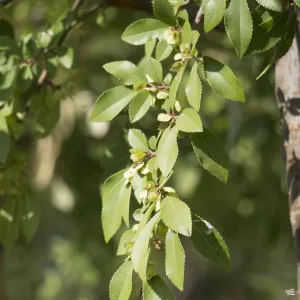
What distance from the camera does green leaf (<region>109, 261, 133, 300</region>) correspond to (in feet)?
3.31

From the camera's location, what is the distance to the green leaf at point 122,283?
1.01 meters

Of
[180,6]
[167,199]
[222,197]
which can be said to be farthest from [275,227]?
[167,199]

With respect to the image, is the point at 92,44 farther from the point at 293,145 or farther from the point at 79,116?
the point at 293,145

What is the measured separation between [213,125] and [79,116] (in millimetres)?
518

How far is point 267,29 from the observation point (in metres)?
1.06

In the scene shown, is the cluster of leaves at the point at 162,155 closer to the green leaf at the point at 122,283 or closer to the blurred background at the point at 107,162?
the green leaf at the point at 122,283

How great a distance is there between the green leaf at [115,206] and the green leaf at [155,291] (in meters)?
0.13

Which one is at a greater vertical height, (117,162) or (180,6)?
(180,6)

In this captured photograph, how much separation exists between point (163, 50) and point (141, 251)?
348 millimetres

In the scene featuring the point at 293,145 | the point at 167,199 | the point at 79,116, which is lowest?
the point at 79,116

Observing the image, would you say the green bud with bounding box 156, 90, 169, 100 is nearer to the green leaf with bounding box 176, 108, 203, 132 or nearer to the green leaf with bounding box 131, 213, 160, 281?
the green leaf with bounding box 176, 108, 203, 132

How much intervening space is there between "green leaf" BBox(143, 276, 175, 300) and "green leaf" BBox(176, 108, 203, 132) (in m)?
0.20

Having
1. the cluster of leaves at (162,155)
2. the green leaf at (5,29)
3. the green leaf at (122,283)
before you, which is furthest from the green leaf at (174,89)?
the green leaf at (5,29)

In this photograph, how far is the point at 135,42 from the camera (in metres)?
1.18
